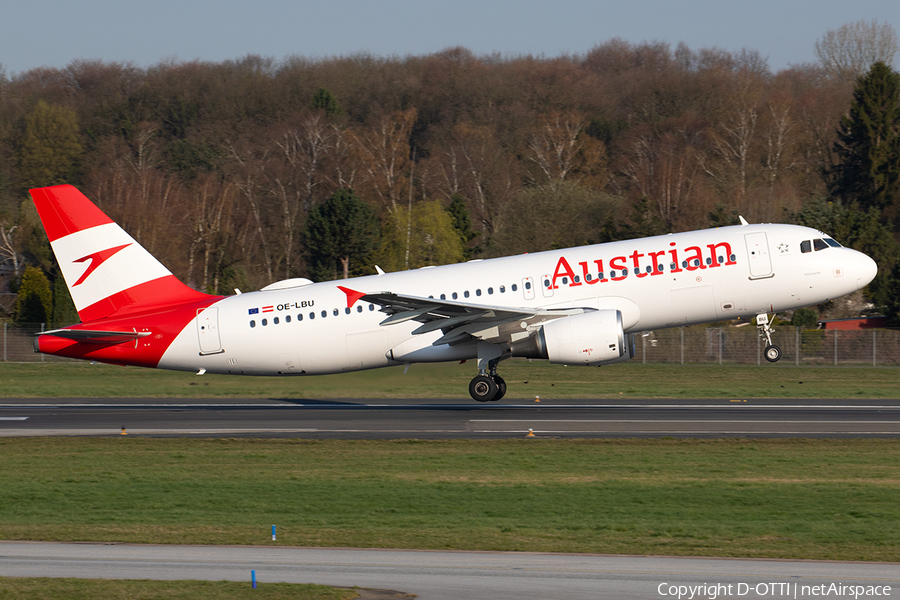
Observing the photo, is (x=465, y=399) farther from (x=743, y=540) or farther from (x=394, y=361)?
(x=743, y=540)

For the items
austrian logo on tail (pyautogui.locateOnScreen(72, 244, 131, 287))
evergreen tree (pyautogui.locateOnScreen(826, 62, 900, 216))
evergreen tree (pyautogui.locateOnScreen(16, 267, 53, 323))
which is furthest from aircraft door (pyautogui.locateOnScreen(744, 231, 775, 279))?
evergreen tree (pyautogui.locateOnScreen(826, 62, 900, 216))

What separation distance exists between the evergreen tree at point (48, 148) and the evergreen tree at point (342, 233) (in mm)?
52730

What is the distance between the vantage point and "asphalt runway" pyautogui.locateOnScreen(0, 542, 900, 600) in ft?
Result: 36.2

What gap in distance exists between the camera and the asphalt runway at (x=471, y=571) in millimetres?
11031

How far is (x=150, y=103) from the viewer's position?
5049 inches

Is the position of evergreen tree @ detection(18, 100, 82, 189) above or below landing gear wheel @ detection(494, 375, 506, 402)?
above

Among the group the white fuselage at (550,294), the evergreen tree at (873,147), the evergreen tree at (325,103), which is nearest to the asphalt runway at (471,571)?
the white fuselage at (550,294)

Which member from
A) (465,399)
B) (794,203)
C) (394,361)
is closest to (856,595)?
(394,361)

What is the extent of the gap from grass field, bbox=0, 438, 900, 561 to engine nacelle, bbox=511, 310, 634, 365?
16.1 ft

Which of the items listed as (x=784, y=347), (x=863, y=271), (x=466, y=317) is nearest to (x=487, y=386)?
(x=466, y=317)

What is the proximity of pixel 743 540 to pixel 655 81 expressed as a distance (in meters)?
119

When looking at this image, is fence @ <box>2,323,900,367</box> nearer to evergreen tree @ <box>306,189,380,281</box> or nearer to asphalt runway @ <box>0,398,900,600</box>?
asphalt runway @ <box>0,398,900,600</box>

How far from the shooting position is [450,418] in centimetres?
2861

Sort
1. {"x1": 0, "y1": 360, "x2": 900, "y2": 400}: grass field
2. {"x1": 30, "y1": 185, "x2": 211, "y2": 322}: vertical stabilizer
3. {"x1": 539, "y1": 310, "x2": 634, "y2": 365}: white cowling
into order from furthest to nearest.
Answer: {"x1": 0, "y1": 360, "x2": 900, "y2": 400}: grass field
{"x1": 30, "y1": 185, "x2": 211, "y2": 322}: vertical stabilizer
{"x1": 539, "y1": 310, "x2": 634, "y2": 365}: white cowling
